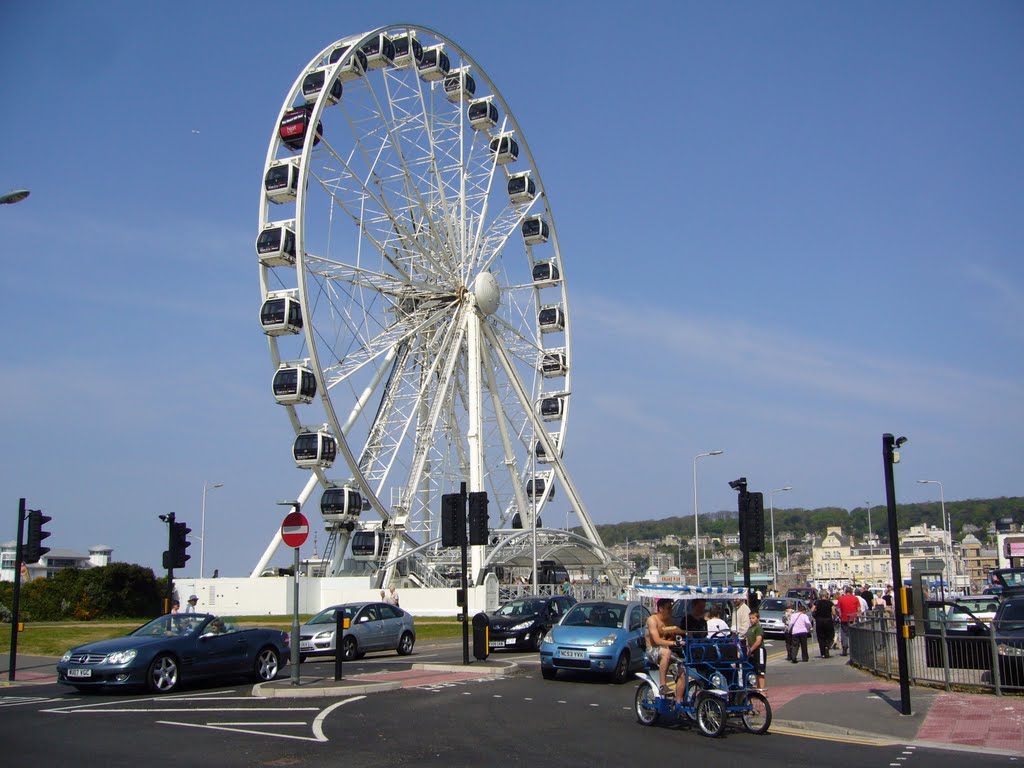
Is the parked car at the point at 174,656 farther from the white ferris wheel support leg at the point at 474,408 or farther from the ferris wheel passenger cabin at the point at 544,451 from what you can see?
the ferris wheel passenger cabin at the point at 544,451

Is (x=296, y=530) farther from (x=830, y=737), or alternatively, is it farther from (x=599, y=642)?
(x=830, y=737)

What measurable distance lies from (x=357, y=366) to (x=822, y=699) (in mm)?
28764

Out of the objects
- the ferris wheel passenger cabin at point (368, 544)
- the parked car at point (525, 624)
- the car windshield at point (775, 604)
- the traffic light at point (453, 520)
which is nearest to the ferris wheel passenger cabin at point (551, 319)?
the ferris wheel passenger cabin at point (368, 544)

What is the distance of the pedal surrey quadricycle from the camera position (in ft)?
42.7

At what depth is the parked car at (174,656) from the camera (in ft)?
56.5

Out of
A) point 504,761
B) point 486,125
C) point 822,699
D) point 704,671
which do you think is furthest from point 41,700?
point 486,125

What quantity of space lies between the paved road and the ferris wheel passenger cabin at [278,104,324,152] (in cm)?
2702

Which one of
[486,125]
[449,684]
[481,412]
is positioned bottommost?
[449,684]

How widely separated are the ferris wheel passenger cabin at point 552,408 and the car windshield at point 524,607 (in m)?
29.3

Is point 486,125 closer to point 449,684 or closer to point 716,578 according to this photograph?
point 716,578

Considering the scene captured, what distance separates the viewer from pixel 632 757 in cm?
1137

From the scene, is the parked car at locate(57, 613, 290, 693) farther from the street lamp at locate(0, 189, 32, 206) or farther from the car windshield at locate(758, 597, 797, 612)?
the car windshield at locate(758, 597, 797, 612)

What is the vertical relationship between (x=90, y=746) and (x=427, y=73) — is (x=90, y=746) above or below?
below

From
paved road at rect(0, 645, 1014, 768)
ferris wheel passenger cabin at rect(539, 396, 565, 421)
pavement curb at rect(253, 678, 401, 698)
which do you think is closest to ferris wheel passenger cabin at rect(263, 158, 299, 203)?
ferris wheel passenger cabin at rect(539, 396, 565, 421)
